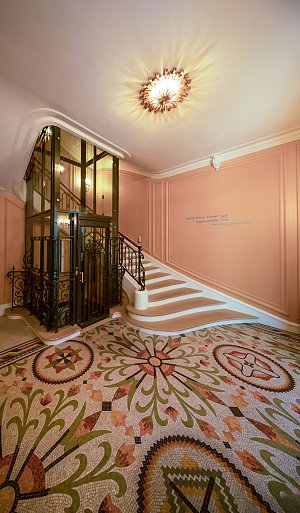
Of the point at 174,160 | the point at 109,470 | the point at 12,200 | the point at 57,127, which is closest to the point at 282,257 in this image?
the point at 174,160

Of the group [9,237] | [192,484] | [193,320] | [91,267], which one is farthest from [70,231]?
[192,484]

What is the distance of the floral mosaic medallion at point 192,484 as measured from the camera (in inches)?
42.9

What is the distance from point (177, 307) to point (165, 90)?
3675 mm

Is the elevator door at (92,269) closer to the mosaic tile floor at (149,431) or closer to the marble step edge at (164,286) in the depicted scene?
the mosaic tile floor at (149,431)

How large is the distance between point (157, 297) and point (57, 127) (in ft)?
12.6

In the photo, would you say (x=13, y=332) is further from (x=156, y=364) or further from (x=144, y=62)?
(x=144, y=62)

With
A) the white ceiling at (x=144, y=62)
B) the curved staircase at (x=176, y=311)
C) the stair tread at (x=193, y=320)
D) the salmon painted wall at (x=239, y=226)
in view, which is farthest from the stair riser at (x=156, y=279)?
the white ceiling at (x=144, y=62)

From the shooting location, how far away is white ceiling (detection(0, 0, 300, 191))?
155 cm

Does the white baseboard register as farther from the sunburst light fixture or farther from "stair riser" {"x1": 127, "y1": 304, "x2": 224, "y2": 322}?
the sunburst light fixture

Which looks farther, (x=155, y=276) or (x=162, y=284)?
(x=155, y=276)

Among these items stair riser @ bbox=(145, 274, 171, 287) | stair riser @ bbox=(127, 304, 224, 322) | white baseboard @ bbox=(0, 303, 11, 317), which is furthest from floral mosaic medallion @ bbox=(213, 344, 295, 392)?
white baseboard @ bbox=(0, 303, 11, 317)

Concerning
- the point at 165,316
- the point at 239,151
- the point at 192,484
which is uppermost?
the point at 239,151

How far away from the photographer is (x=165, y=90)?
230cm

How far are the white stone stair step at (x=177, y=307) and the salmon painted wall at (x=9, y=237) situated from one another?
129 inches
